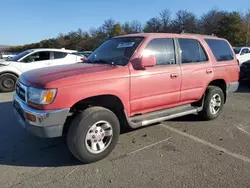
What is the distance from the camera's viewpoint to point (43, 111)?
3.46 metres

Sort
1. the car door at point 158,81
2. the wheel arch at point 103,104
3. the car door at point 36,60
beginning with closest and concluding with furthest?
1. the wheel arch at point 103,104
2. the car door at point 158,81
3. the car door at point 36,60

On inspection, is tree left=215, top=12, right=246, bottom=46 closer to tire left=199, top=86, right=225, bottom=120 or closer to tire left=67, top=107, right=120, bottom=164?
tire left=199, top=86, right=225, bottom=120

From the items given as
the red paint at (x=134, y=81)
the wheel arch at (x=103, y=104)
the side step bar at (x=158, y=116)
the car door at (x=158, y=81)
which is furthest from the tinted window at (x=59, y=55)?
the wheel arch at (x=103, y=104)

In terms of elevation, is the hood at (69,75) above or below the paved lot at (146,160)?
above

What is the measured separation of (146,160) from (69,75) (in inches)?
65.6

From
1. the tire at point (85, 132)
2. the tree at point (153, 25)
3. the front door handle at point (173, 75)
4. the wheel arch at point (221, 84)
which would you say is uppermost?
the tree at point (153, 25)

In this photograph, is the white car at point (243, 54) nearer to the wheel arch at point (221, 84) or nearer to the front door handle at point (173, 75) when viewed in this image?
the wheel arch at point (221, 84)

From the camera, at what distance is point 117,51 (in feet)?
15.3

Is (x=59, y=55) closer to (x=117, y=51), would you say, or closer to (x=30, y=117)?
(x=117, y=51)

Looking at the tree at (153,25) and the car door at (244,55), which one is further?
the tree at (153,25)

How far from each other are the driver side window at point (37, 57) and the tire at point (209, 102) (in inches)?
287

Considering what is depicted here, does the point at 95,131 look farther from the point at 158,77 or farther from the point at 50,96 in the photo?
the point at 158,77

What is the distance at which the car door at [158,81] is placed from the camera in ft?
13.9

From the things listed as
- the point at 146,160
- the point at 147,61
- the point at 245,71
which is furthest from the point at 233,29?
the point at 146,160
